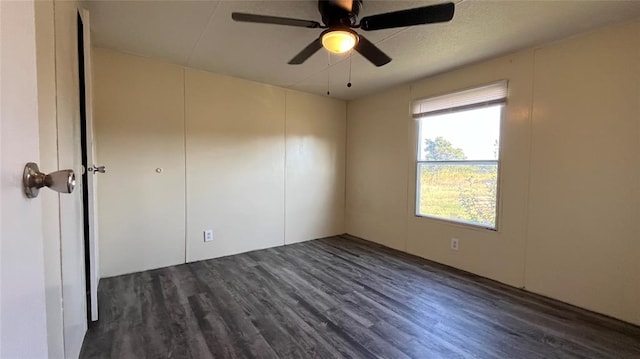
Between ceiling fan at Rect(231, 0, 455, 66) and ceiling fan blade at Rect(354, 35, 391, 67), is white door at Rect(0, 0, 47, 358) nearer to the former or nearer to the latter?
ceiling fan at Rect(231, 0, 455, 66)

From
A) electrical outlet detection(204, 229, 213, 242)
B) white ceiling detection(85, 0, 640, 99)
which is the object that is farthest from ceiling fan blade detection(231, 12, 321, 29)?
electrical outlet detection(204, 229, 213, 242)

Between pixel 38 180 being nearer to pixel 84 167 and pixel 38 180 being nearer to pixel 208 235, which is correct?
pixel 84 167

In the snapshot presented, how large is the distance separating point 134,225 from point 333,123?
3062 mm

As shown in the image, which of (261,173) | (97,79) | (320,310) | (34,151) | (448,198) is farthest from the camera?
(261,173)

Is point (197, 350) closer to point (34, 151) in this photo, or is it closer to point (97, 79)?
point (34, 151)

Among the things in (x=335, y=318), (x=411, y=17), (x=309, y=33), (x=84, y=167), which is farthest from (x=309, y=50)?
(x=335, y=318)

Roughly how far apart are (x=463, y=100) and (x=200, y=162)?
123 inches

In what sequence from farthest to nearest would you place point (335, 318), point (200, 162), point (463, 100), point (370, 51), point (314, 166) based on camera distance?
point (314, 166) → point (200, 162) → point (463, 100) → point (335, 318) → point (370, 51)

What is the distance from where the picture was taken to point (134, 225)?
9.66 feet

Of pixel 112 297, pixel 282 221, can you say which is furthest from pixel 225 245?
pixel 112 297

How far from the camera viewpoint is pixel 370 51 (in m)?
2.04

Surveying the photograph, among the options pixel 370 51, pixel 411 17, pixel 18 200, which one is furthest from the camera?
pixel 370 51

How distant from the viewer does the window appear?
293cm

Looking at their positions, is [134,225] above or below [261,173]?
below
